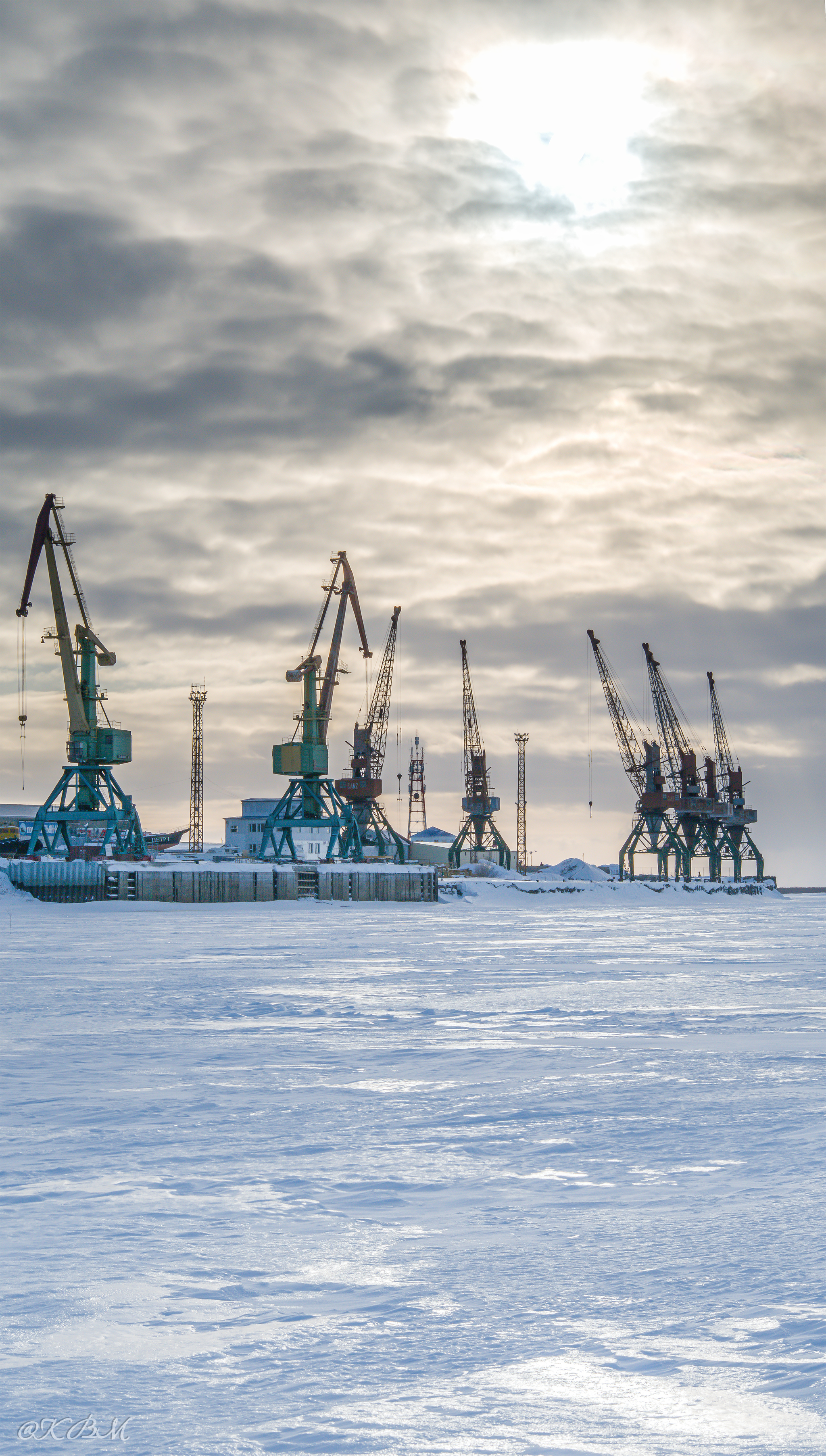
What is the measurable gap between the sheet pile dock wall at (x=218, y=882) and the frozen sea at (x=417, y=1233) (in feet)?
237

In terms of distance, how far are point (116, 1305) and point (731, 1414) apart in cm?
339

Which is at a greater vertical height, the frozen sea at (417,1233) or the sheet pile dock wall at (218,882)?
the frozen sea at (417,1233)

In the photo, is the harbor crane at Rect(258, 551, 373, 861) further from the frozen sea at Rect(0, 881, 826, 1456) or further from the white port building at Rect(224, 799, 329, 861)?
the frozen sea at Rect(0, 881, 826, 1456)

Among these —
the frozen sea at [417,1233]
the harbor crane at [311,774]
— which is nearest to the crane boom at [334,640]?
the harbor crane at [311,774]

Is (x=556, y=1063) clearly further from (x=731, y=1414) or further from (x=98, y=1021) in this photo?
(x=731, y=1414)

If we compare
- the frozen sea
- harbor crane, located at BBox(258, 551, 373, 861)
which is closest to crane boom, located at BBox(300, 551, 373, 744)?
harbor crane, located at BBox(258, 551, 373, 861)

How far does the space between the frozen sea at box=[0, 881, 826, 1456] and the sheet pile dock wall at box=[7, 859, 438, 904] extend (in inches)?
2850

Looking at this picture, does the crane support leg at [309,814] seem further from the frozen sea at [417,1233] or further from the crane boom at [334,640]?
the frozen sea at [417,1233]

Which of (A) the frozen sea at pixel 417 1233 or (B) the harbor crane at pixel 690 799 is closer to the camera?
(A) the frozen sea at pixel 417 1233

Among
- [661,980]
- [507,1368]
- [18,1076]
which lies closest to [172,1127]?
[18,1076]

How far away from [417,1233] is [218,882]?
8877 cm

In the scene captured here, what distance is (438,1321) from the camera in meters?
6.33

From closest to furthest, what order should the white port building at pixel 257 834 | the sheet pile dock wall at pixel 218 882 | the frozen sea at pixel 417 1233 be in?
the frozen sea at pixel 417 1233
the sheet pile dock wall at pixel 218 882
the white port building at pixel 257 834

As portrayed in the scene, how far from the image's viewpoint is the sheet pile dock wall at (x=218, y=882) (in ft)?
293
